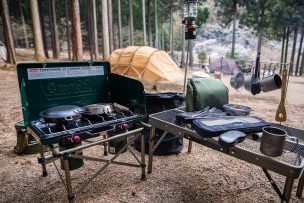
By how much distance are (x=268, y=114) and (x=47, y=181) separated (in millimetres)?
6121

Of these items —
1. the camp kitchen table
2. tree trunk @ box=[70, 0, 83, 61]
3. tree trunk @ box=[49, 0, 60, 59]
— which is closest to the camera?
the camp kitchen table

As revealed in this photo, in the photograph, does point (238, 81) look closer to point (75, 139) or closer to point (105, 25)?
point (75, 139)

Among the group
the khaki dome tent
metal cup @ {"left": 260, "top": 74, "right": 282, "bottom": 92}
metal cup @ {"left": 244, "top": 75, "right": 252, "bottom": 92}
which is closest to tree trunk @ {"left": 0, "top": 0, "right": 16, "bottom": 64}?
the khaki dome tent

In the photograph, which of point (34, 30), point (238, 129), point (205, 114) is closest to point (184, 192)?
point (205, 114)

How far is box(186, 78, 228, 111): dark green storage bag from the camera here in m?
2.80

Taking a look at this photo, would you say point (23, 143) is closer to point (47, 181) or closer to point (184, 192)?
point (47, 181)

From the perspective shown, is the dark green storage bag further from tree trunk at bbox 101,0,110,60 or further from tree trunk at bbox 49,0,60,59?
tree trunk at bbox 49,0,60,59

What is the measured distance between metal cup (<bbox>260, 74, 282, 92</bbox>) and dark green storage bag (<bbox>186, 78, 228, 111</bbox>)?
2.06 ft

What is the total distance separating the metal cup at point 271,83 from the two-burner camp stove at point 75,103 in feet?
5.77

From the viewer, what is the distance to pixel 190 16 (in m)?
4.26

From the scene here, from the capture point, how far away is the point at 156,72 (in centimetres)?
1120

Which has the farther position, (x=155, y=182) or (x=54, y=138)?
(x=155, y=182)

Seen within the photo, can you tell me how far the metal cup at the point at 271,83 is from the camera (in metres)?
3.03

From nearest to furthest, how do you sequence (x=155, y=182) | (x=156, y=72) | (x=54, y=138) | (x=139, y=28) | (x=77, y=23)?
(x=54, y=138), (x=155, y=182), (x=77, y=23), (x=156, y=72), (x=139, y=28)
